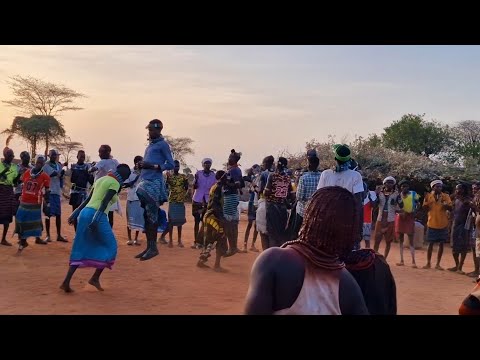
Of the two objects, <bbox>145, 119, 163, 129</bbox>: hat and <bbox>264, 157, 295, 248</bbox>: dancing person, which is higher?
<bbox>145, 119, 163, 129</bbox>: hat

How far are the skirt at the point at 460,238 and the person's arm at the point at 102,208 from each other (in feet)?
24.2

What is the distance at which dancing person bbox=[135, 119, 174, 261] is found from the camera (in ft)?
24.8

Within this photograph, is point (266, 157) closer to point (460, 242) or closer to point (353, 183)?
point (353, 183)

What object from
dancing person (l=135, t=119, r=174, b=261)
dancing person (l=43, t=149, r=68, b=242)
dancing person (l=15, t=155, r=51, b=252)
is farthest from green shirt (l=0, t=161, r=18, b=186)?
dancing person (l=135, t=119, r=174, b=261)

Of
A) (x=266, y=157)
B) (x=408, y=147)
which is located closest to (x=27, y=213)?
(x=266, y=157)

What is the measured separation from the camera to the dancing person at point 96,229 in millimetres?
7465

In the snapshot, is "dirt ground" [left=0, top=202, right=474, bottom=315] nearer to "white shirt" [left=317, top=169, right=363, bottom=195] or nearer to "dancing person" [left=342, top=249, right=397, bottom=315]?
"white shirt" [left=317, top=169, right=363, bottom=195]

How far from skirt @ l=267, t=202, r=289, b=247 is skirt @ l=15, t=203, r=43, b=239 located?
5091 mm

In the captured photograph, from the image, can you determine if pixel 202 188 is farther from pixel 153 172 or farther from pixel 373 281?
pixel 373 281

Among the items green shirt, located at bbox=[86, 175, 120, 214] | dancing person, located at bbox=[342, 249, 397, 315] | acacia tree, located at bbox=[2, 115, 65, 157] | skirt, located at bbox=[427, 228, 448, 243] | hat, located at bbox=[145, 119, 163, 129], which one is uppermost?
acacia tree, located at bbox=[2, 115, 65, 157]

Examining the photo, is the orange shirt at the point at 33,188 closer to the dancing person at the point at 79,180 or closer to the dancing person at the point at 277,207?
the dancing person at the point at 79,180

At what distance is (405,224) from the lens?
12641mm

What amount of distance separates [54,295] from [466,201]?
8.16 metres
